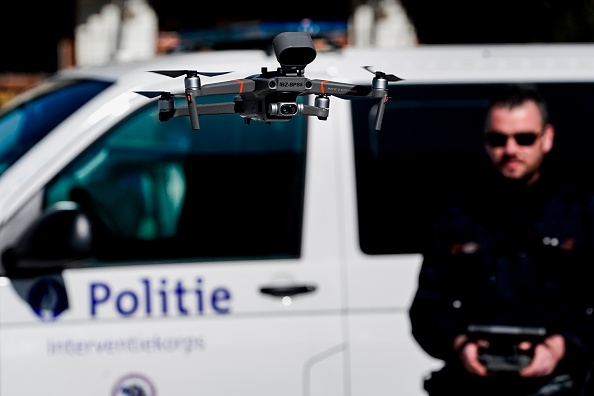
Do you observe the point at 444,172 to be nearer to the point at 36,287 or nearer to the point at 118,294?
the point at 118,294

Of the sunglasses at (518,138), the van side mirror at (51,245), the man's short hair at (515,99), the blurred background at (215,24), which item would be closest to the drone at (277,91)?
the sunglasses at (518,138)

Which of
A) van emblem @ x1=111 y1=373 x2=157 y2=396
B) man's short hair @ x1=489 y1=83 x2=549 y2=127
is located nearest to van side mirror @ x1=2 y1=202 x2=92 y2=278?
van emblem @ x1=111 y1=373 x2=157 y2=396

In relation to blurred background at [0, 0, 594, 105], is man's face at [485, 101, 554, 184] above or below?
below

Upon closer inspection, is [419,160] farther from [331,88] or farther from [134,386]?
[331,88]

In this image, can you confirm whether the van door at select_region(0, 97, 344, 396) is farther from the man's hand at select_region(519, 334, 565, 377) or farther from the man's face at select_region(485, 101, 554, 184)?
the man's face at select_region(485, 101, 554, 184)

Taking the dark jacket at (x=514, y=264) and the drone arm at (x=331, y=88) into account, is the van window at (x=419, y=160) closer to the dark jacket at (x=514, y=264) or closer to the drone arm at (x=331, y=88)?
the dark jacket at (x=514, y=264)
